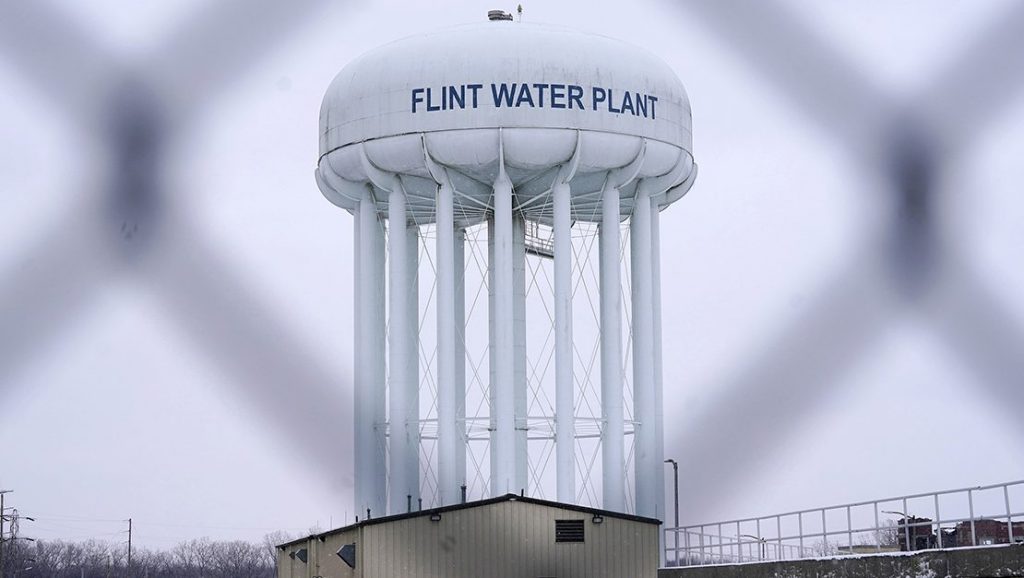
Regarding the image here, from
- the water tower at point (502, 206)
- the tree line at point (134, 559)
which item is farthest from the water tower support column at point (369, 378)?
the tree line at point (134, 559)

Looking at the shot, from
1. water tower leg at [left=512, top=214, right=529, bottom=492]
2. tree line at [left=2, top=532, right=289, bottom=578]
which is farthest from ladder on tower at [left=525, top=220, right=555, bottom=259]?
tree line at [left=2, top=532, right=289, bottom=578]

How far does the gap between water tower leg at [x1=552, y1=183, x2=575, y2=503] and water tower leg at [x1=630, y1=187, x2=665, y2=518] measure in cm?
219

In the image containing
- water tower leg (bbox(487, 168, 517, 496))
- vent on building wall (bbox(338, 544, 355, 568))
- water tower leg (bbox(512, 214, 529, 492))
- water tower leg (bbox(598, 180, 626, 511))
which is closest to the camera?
vent on building wall (bbox(338, 544, 355, 568))

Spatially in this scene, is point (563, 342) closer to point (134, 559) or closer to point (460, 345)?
point (460, 345)

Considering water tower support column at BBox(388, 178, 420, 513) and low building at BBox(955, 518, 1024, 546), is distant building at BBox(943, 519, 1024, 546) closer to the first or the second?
low building at BBox(955, 518, 1024, 546)

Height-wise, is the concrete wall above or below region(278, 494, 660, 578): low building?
below

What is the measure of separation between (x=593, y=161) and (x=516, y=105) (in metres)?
2.36

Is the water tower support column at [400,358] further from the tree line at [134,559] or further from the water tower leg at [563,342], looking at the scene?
the tree line at [134,559]

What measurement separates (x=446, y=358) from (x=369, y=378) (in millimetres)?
3394

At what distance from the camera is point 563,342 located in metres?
41.7

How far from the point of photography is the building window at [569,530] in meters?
34.7

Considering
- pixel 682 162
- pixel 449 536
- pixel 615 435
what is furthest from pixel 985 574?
pixel 682 162

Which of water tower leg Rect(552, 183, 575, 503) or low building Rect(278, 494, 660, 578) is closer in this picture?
low building Rect(278, 494, 660, 578)

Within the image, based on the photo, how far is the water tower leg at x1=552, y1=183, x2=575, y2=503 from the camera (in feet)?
135
